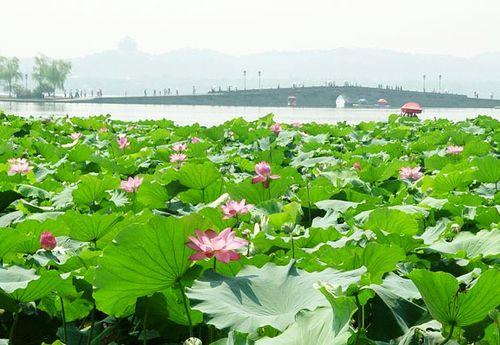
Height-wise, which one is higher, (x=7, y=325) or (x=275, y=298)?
(x=275, y=298)

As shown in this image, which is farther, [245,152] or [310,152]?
[245,152]

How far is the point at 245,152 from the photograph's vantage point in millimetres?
4555

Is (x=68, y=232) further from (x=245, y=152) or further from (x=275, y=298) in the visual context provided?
(x=245, y=152)

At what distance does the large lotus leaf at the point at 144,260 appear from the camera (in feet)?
3.33

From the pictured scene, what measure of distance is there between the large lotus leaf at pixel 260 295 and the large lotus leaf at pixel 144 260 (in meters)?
0.06

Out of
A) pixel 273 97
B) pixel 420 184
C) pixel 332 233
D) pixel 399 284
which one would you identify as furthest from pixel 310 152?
pixel 273 97

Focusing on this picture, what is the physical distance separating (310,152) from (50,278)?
307cm

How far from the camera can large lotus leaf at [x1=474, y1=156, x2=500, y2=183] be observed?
2574 millimetres

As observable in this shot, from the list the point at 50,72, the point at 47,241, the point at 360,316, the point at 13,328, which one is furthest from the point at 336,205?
the point at 50,72

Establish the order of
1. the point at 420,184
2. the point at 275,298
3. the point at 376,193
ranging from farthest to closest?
the point at 420,184 → the point at 376,193 → the point at 275,298

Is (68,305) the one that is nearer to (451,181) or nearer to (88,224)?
(88,224)

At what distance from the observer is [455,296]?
2.89 feet

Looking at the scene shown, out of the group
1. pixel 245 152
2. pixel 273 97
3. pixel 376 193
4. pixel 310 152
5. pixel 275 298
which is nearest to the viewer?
pixel 275 298

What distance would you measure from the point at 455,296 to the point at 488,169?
72.9 inches
